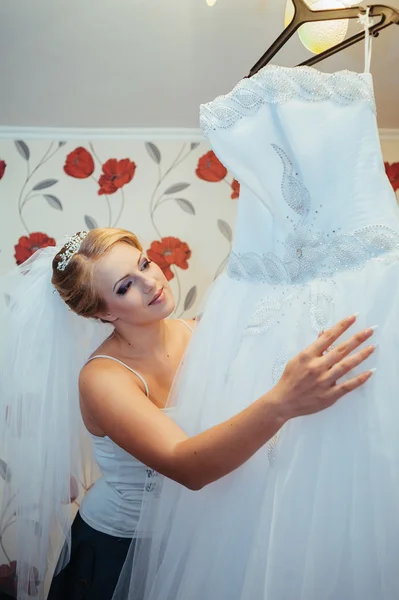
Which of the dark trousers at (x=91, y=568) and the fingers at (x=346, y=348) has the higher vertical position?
the fingers at (x=346, y=348)

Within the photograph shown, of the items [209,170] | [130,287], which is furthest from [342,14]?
[209,170]

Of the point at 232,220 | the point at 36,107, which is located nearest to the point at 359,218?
the point at 232,220

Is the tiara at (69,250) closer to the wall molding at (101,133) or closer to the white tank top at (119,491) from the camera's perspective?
the white tank top at (119,491)

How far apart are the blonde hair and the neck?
74 mm

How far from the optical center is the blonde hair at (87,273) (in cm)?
121

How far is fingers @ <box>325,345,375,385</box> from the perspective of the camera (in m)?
0.74

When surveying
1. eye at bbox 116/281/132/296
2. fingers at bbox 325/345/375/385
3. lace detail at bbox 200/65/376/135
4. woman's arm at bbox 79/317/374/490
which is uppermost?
lace detail at bbox 200/65/376/135

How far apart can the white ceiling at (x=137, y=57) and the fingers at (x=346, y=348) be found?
0.99m

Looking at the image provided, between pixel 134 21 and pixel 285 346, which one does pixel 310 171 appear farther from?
pixel 134 21

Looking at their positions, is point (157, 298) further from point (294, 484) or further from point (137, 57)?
point (137, 57)

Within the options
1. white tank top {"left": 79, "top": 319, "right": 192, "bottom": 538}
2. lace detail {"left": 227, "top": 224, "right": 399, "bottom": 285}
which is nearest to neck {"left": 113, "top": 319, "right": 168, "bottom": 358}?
white tank top {"left": 79, "top": 319, "right": 192, "bottom": 538}

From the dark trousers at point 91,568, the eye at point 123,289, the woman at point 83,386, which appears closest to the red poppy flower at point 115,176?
the woman at point 83,386

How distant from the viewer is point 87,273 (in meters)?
1.22

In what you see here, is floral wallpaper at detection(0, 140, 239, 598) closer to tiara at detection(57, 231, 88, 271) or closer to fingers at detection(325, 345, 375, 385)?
tiara at detection(57, 231, 88, 271)
